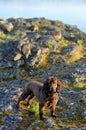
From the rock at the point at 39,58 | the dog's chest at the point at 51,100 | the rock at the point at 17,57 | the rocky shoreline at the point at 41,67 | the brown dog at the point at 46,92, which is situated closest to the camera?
the brown dog at the point at 46,92

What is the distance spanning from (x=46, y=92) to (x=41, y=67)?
36.7 feet

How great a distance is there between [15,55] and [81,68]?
6.35 meters

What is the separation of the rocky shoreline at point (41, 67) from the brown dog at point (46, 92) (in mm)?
884

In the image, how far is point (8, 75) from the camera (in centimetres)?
2995

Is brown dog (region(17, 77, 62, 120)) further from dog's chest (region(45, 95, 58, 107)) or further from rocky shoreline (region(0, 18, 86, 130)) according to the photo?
rocky shoreline (region(0, 18, 86, 130))

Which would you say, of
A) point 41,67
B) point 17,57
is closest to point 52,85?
point 41,67

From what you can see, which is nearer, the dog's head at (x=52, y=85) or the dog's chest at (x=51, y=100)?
the dog's head at (x=52, y=85)

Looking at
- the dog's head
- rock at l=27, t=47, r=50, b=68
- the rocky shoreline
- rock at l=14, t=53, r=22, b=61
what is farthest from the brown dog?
rock at l=14, t=53, r=22, b=61

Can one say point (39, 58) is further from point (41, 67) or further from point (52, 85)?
point (52, 85)

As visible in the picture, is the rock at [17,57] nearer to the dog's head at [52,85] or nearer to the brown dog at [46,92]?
the brown dog at [46,92]

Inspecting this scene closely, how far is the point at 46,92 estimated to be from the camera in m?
19.8

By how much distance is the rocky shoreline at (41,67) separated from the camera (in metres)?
21.3

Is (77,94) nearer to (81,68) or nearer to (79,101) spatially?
(79,101)

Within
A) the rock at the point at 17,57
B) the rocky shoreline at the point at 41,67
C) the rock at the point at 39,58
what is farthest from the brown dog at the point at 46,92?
the rock at the point at 17,57
